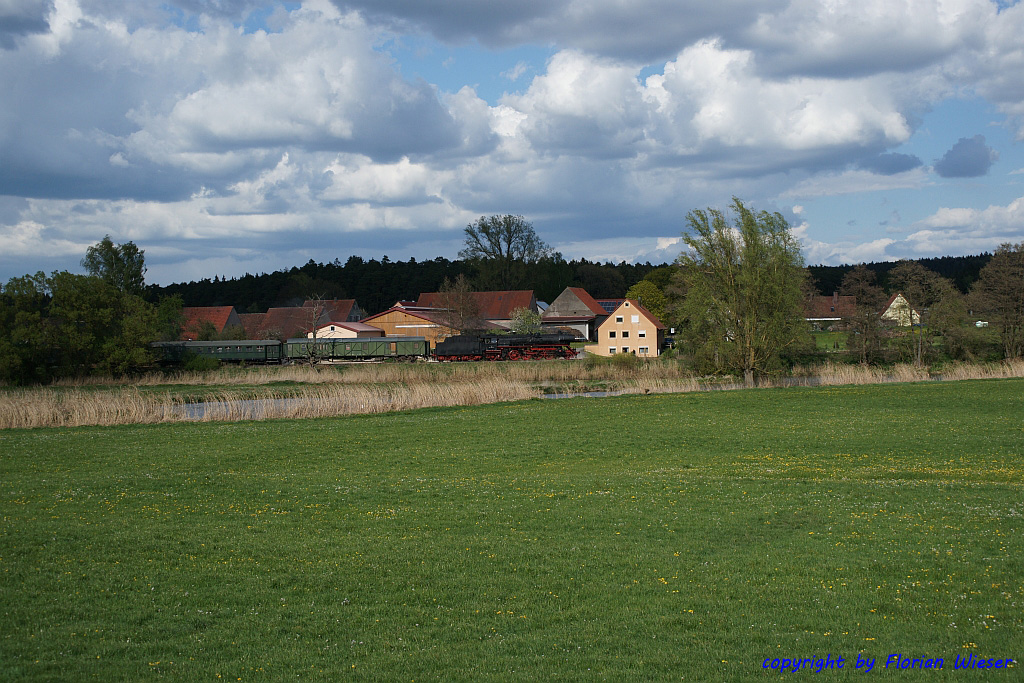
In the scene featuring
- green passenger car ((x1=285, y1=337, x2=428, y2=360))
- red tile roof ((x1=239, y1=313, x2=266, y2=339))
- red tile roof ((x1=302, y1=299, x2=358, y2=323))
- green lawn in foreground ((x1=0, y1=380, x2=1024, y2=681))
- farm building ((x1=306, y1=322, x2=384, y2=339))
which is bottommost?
green lawn in foreground ((x1=0, y1=380, x2=1024, y2=681))

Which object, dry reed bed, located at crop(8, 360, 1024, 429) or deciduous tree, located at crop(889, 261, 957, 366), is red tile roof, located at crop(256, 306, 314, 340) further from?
deciduous tree, located at crop(889, 261, 957, 366)

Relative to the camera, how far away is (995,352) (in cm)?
5603

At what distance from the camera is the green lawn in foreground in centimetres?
710

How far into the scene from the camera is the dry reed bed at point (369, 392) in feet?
98.4

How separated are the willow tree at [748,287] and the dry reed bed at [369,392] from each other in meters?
3.50

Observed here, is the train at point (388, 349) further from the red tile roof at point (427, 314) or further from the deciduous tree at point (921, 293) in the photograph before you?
the deciduous tree at point (921, 293)

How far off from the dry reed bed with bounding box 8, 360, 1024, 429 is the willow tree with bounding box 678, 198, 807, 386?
3.50 meters

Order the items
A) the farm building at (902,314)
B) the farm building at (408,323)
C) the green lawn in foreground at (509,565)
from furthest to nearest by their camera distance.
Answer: the farm building at (408,323)
the farm building at (902,314)
the green lawn in foreground at (509,565)

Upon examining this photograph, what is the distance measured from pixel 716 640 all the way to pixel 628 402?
1100 inches

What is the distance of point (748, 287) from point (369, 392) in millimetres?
22880

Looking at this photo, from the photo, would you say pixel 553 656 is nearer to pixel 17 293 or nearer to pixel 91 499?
pixel 91 499

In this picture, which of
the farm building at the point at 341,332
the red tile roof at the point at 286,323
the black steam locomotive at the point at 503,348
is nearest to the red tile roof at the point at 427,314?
the farm building at the point at 341,332

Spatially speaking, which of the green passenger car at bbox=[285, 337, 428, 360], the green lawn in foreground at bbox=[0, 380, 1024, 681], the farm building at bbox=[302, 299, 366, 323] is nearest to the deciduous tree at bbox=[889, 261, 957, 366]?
the green lawn in foreground at bbox=[0, 380, 1024, 681]

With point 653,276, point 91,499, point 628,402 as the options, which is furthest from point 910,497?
point 653,276
